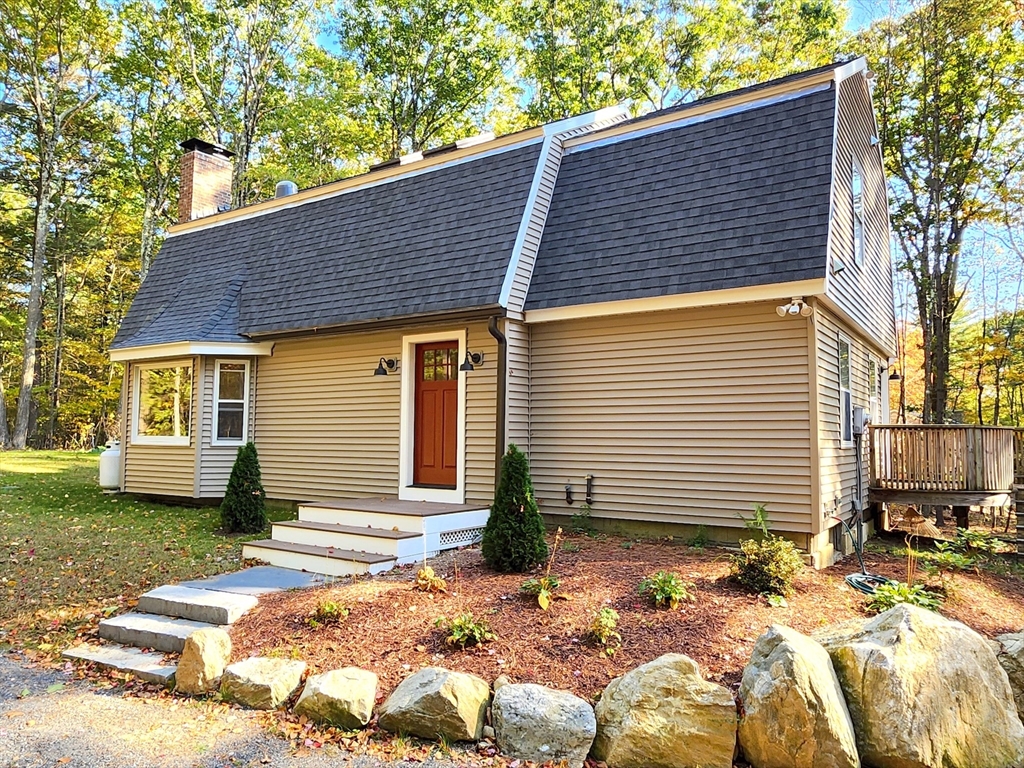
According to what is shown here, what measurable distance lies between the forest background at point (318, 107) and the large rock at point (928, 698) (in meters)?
14.8

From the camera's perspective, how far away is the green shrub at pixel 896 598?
4930mm

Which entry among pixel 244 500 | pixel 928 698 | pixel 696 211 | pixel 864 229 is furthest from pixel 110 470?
pixel 864 229

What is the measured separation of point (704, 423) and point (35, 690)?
6.25m

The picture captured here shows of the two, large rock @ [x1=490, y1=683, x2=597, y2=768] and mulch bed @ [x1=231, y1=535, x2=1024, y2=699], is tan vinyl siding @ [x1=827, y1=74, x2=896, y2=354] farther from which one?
A: large rock @ [x1=490, y1=683, x2=597, y2=768]

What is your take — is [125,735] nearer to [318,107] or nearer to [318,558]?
[318,558]

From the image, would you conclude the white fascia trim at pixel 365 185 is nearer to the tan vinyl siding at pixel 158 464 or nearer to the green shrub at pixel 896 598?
the tan vinyl siding at pixel 158 464

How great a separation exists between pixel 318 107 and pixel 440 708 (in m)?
23.6

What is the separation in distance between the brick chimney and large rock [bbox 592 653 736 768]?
44.7 feet

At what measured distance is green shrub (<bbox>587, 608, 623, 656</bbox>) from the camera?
4.39 m

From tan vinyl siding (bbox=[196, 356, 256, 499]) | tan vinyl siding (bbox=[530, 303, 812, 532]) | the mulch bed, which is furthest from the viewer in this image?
tan vinyl siding (bbox=[196, 356, 256, 499])

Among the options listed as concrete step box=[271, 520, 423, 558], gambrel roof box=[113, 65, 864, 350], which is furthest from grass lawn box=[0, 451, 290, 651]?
gambrel roof box=[113, 65, 864, 350]

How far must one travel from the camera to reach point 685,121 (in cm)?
842

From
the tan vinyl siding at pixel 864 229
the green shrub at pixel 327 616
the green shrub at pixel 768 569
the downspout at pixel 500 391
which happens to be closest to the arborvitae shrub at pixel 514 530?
the green shrub at pixel 327 616

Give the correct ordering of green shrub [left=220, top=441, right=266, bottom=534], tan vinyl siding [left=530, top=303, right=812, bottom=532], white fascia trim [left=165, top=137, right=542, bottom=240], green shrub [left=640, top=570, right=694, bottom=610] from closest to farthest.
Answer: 1. green shrub [left=640, top=570, right=694, bottom=610]
2. tan vinyl siding [left=530, top=303, right=812, bottom=532]
3. green shrub [left=220, top=441, right=266, bottom=534]
4. white fascia trim [left=165, top=137, right=542, bottom=240]
